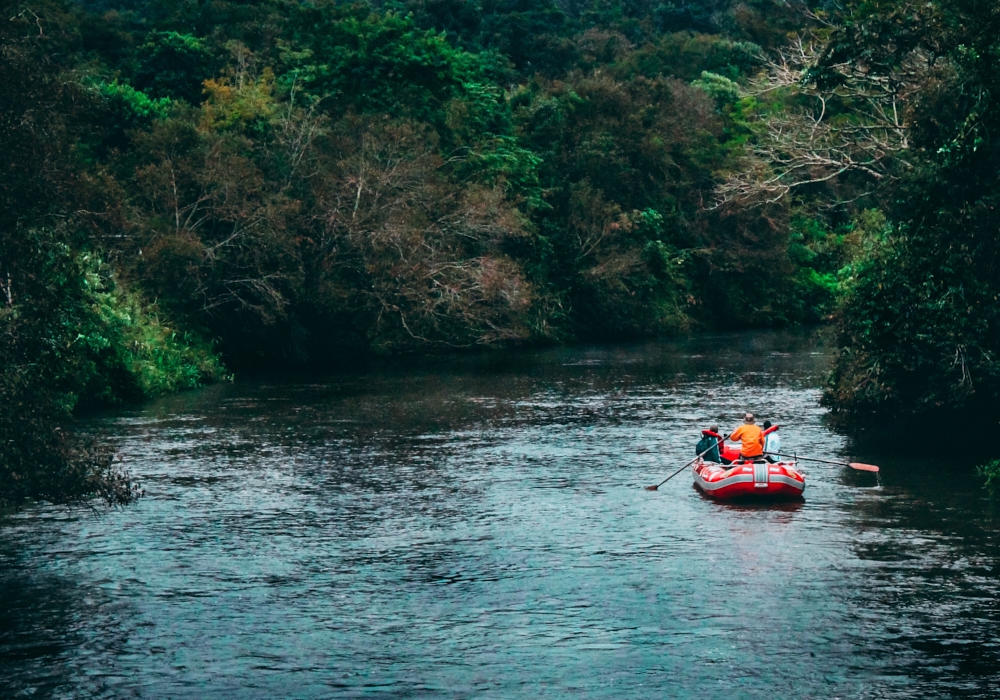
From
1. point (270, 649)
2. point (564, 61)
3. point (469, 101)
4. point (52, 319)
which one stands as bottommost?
point (270, 649)

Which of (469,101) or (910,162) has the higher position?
(469,101)

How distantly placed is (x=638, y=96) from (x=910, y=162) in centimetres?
4151

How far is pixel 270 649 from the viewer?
52.4ft

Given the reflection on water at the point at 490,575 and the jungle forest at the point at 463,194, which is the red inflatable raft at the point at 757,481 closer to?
the reflection on water at the point at 490,575

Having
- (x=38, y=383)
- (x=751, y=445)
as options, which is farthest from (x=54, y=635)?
(x=751, y=445)

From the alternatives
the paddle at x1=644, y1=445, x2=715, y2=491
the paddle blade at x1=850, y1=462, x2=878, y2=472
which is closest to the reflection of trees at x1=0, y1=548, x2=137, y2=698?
the paddle at x1=644, y1=445, x2=715, y2=491

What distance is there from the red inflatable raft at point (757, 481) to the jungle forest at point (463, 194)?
4732 millimetres

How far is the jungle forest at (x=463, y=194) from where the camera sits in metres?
21.0

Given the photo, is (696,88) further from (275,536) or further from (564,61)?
(275,536)

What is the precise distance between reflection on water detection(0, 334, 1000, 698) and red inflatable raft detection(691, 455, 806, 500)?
1.22ft

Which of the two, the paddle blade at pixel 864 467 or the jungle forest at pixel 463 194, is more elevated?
the jungle forest at pixel 463 194

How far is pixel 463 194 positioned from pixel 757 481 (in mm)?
32836

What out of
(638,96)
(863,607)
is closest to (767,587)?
(863,607)

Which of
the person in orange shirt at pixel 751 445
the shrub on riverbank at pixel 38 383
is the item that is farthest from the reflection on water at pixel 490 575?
the shrub on riverbank at pixel 38 383
